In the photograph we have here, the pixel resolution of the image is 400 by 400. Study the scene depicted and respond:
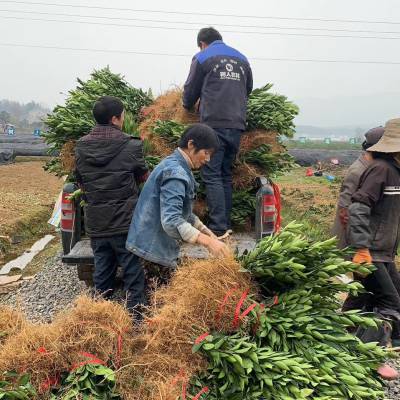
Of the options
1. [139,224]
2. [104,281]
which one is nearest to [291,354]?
[139,224]

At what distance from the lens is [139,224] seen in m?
3.31

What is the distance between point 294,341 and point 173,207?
43.1 inches

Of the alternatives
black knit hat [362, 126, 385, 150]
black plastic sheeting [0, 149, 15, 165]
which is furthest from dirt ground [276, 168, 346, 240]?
black plastic sheeting [0, 149, 15, 165]

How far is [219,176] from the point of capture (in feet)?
14.3

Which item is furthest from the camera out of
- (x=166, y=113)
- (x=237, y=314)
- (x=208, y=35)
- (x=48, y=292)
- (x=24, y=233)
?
(x=24, y=233)

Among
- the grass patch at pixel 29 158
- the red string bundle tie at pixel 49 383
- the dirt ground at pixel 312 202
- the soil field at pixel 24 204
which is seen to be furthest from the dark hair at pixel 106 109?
the grass patch at pixel 29 158

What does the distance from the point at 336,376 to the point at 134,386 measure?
100 centimetres

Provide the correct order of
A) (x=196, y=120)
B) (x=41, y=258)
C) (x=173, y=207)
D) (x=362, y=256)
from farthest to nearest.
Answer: (x=41, y=258)
(x=196, y=120)
(x=362, y=256)
(x=173, y=207)

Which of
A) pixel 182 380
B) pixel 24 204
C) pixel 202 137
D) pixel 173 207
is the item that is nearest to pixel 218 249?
pixel 173 207

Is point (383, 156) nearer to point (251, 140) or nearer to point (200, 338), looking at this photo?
point (251, 140)

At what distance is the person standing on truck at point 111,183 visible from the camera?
3604 millimetres

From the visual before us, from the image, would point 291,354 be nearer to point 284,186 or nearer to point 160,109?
point 160,109

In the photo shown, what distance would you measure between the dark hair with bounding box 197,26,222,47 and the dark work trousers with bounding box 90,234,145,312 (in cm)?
233

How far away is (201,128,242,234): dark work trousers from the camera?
4.27 meters
